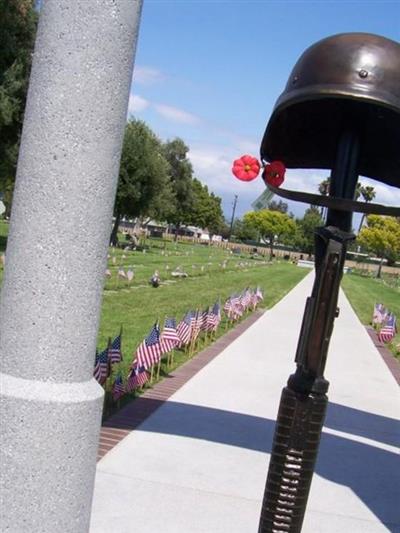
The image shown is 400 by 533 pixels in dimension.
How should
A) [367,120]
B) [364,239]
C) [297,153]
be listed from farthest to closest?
[364,239] → [297,153] → [367,120]

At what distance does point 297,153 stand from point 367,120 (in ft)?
1.93

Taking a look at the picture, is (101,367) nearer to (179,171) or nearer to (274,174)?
(274,174)

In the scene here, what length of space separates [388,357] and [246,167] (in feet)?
34.6

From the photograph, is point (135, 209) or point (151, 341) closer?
point (151, 341)

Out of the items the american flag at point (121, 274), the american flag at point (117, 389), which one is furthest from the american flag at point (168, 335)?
the american flag at point (121, 274)

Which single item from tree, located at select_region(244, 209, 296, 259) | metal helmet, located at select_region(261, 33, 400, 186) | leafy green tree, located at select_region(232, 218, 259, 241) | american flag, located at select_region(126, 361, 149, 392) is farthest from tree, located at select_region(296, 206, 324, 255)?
metal helmet, located at select_region(261, 33, 400, 186)

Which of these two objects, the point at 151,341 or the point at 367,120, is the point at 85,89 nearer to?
the point at 367,120

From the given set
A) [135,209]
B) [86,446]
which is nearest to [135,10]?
[86,446]

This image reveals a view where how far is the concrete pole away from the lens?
7.93 feet

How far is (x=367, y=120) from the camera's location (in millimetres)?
3453

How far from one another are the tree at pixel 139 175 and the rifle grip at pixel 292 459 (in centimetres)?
4313

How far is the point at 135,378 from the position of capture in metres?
7.48

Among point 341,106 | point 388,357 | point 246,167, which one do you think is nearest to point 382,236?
point 388,357

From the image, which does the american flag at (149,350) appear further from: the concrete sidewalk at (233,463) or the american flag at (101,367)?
the american flag at (101,367)
